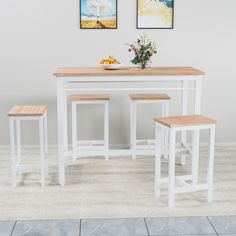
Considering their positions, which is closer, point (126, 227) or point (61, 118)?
point (126, 227)

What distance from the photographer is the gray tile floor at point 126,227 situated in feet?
11.2

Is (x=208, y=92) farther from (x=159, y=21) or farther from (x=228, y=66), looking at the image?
(x=159, y=21)

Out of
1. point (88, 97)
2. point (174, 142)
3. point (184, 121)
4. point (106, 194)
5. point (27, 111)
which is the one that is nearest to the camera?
point (174, 142)

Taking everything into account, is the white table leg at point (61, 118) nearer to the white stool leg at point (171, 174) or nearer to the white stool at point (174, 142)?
the white stool at point (174, 142)

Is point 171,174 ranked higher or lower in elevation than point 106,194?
higher

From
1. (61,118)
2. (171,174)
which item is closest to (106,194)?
(171,174)

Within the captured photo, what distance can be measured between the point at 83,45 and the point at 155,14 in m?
0.93

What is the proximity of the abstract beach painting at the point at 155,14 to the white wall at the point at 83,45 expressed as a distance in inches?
2.7

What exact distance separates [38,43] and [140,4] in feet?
4.25

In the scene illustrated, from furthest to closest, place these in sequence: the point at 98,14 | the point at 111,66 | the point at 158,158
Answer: the point at 98,14
the point at 111,66
the point at 158,158

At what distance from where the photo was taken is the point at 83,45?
5.64 m

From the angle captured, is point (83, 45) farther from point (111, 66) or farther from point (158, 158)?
point (158, 158)

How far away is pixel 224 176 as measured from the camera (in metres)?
4.71

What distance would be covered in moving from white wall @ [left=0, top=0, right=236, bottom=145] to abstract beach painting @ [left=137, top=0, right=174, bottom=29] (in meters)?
0.07
